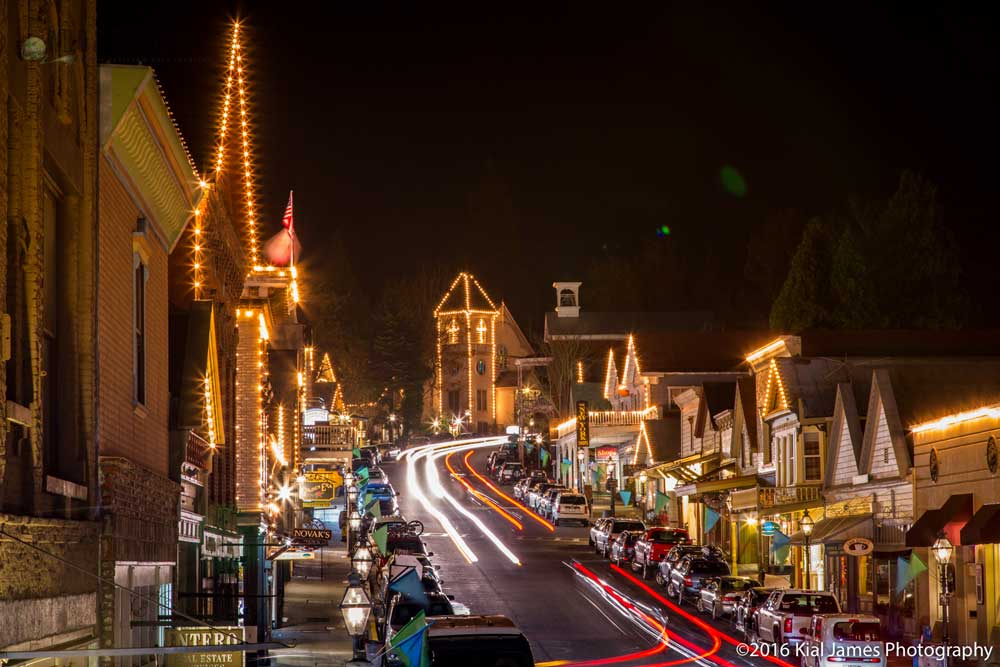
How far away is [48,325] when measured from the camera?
13.7 metres

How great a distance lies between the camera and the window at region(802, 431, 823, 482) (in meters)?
48.3

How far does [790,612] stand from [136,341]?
18087mm

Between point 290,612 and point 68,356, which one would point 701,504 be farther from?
point 68,356

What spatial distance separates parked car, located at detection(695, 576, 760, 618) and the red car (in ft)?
27.9

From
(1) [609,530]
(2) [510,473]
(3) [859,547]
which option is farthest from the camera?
(2) [510,473]

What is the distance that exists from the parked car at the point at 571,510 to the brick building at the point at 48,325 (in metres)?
56.3

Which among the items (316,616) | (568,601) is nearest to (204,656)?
(316,616)

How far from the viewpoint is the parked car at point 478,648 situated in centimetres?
1678

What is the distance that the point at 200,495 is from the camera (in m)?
28.2

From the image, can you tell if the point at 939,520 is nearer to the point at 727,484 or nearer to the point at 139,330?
the point at 139,330

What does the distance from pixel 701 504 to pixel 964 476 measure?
3063 centimetres

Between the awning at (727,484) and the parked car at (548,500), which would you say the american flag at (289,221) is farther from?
the parked car at (548,500)

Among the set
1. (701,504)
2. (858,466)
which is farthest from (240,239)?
(701,504)

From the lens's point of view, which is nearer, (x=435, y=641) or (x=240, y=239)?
(x=435, y=641)
